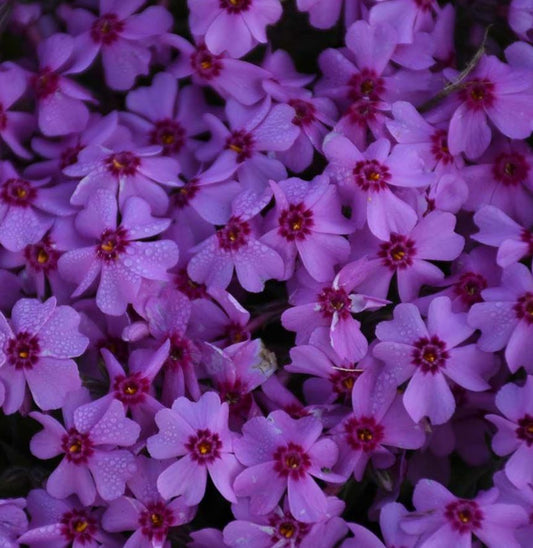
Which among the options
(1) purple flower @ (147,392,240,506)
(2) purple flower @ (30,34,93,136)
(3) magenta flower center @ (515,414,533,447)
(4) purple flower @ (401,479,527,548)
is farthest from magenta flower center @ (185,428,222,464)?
(2) purple flower @ (30,34,93,136)

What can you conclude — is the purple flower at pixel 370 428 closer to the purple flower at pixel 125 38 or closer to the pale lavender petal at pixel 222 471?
the pale lavender petal at pixel 222 471

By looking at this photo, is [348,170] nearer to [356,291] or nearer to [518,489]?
[356,291]

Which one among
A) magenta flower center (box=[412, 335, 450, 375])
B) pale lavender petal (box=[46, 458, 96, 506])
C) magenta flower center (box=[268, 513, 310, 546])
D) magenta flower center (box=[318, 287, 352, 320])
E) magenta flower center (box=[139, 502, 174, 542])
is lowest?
magenta flower center (box=[139, 502, 174, 542])

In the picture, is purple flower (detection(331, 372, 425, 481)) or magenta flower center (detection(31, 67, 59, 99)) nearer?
purple flower (detection(331, 372, 425, 481))

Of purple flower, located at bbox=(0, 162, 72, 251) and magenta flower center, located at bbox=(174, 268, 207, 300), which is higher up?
purple flower, located at bbox=(0, 162, 72, 251)

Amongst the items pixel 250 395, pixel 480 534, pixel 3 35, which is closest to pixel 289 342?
pixel 250 395

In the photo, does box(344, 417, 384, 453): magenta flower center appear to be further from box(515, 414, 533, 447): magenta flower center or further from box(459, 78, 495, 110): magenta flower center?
box(459, 78, 495, 110): magenta flower center
